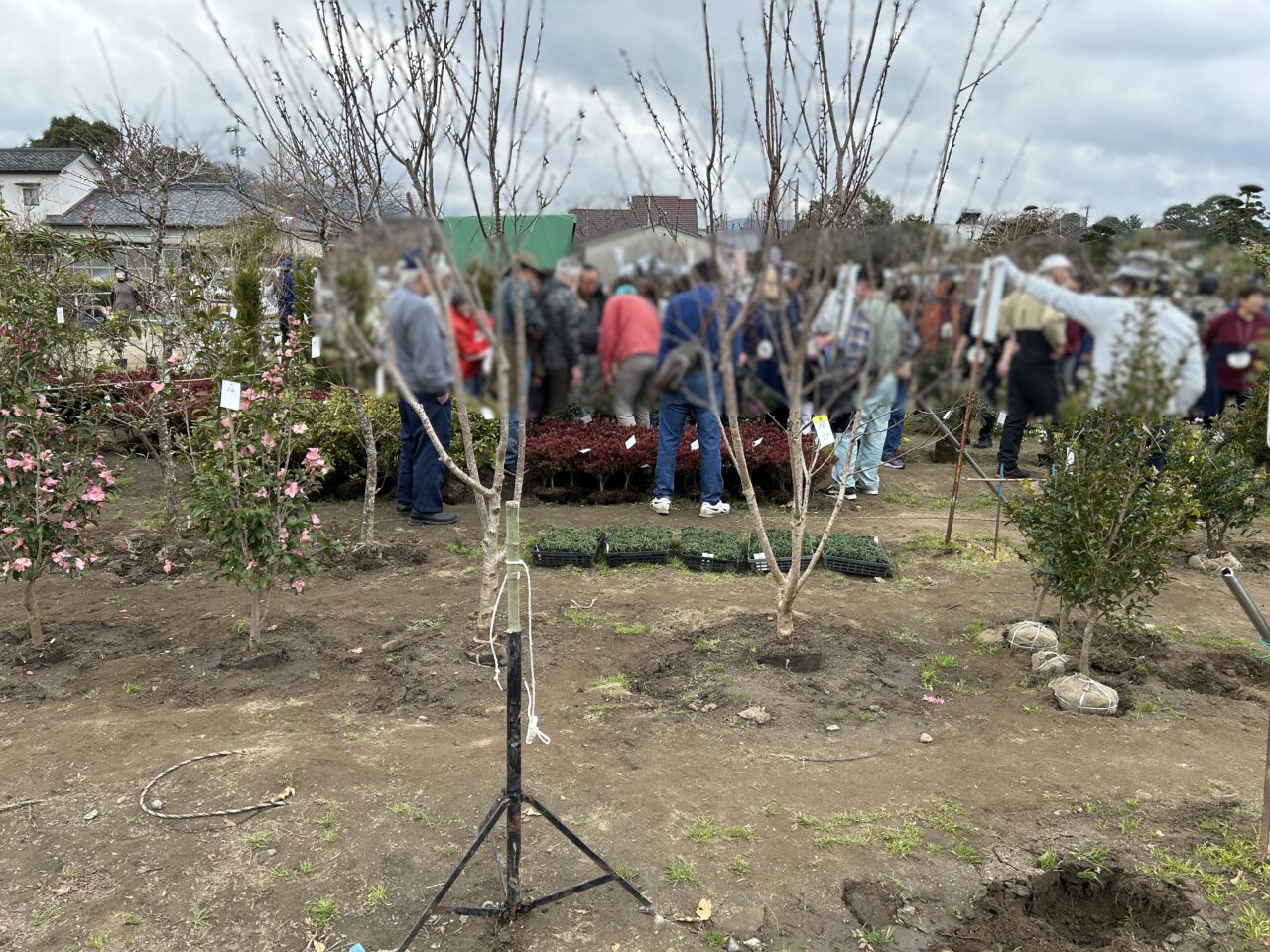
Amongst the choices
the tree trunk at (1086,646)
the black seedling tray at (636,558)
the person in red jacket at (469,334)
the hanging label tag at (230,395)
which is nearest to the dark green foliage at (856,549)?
the black seedling tray at (636,558)

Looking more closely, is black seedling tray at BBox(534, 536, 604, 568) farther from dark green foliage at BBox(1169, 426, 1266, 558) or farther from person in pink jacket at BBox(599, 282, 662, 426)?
person in pink jacket at BBox(599, 282, 662, 426)

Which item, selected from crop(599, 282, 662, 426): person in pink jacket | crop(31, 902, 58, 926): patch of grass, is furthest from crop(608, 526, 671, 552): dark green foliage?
crop(599, 282, 662, 426): person in pink jacket

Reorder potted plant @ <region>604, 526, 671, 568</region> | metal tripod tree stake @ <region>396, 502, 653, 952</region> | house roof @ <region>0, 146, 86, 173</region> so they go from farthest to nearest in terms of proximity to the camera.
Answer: house roof @ <region>0, 146, 86, 173</region> → potted plant @ <region>604, 526, 671, 568</region> → metal tripod tree stake @ <region>396, 502, 653, 952</region>

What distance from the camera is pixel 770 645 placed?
5406 millimetres

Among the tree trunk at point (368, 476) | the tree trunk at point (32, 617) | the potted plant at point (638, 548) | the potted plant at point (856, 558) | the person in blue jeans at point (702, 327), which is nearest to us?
the person in blue jeans at point (702, 327)

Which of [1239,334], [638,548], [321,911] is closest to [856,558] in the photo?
[638,548]

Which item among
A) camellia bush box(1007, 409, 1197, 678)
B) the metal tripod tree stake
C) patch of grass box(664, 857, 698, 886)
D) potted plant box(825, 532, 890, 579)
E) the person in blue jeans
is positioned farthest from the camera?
potted plant box(825, 532, 890, 579)

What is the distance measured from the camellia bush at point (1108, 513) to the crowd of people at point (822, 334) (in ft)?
11.1

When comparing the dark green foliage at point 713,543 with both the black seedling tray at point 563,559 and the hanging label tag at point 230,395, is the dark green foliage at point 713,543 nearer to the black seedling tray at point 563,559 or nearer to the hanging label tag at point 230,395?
the black seedling tray at point 563,559

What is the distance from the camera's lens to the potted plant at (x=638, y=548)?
7234 millimetres

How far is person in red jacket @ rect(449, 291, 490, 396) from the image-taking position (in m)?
1.87

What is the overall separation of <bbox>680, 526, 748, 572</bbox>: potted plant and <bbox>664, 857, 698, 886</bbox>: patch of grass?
12.2 ft

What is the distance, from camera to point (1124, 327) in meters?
1.85

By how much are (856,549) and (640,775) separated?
3679 millimetres
